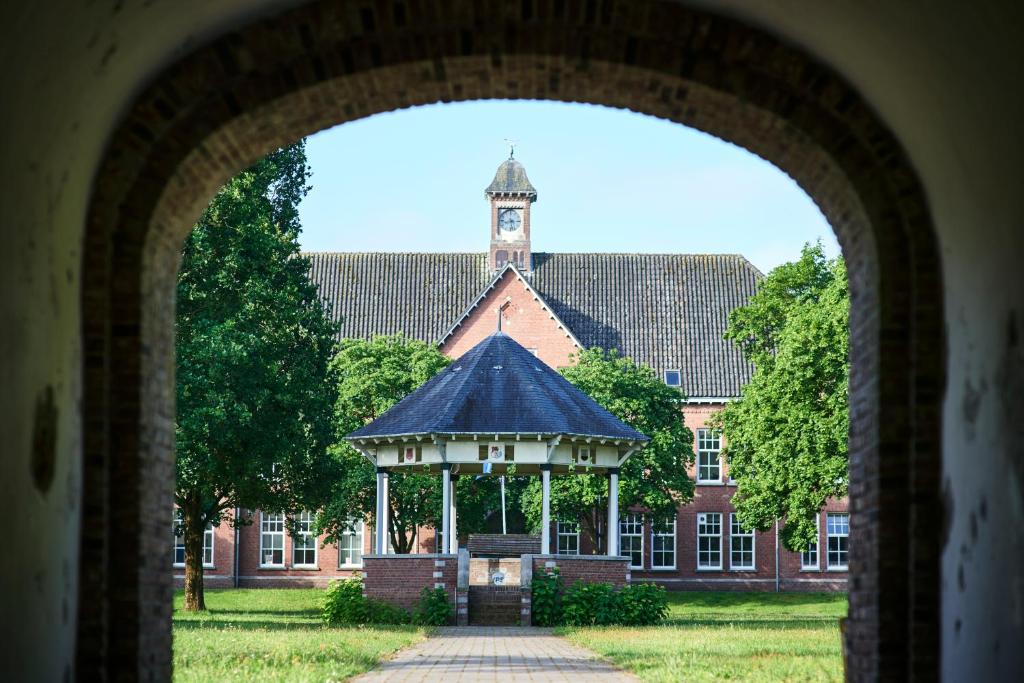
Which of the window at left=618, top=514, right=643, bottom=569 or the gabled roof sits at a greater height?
the gabled roof

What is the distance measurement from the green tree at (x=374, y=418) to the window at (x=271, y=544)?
724 centimetres

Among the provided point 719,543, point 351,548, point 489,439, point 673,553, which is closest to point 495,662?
point 489,439

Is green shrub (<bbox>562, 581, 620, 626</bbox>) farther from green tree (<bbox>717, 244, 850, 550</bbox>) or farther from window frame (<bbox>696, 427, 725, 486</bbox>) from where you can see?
window frame (<bbox>696, 427, 725, 486</bbox>)

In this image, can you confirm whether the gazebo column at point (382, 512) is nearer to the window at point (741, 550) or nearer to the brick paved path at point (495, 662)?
the brick paved path at point (495, 662)

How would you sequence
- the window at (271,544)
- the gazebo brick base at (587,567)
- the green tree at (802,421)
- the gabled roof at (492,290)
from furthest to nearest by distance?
the window at (271,544)
the gabled roof at (492,290)
the green tree at (802,421)
the gazebo brick base at (587,567)

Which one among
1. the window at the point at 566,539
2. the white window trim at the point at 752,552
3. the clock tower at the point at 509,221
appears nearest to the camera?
the window at the point at 566,539

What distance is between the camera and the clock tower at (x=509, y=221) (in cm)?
6191

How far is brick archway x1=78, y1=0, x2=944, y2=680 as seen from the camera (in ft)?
29.0

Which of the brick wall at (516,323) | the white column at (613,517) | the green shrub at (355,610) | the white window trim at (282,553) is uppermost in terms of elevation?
the brick wall at (516,323)

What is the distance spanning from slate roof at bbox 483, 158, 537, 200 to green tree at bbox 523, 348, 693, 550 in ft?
46.2

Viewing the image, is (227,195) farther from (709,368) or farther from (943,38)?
(709,368)

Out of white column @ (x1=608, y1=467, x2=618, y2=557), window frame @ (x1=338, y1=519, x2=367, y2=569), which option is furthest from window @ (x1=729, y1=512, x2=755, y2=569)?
white column @ (x1=608, y1=467, x2=618, y2=557)

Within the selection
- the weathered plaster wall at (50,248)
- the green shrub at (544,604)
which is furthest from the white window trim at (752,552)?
the weathered plaster wall at (50,248)

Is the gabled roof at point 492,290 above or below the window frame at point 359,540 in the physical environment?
above
